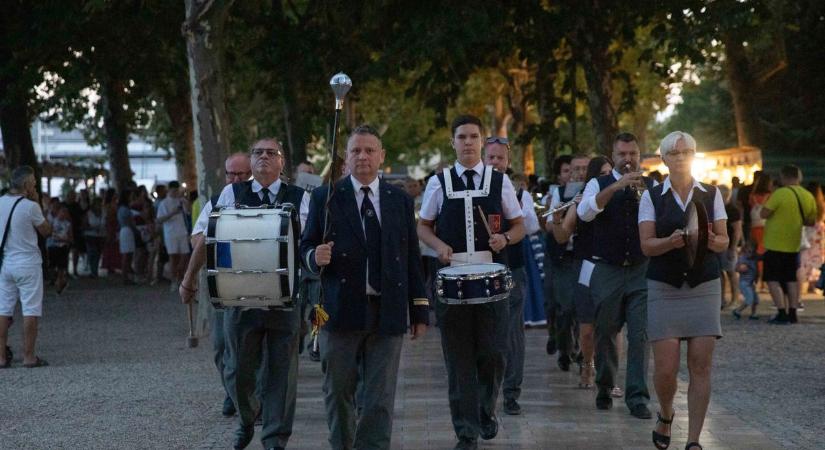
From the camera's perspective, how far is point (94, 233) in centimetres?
3350

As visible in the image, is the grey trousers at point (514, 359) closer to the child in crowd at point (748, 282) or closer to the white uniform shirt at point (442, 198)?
the white uniform shirt at point (442, 198)

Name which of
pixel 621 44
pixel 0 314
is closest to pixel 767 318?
pixel 621 44

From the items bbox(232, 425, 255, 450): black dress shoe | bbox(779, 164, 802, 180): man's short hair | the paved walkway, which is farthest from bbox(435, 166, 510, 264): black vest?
bbox(779, 164, 802, 180): man's short hair

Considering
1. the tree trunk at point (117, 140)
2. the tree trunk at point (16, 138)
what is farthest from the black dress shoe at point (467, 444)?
the tree trunk at point (117, 140)

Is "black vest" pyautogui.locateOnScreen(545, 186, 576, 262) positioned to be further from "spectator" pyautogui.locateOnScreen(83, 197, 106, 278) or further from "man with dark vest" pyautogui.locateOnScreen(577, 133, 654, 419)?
"spectator" pyautogui.locateOnScreen(83, 197, 106, 278)

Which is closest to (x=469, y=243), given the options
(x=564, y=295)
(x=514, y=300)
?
(x=514, y=300)

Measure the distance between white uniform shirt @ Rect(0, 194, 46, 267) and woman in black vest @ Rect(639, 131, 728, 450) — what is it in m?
7.66

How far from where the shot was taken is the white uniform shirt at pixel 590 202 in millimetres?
11305

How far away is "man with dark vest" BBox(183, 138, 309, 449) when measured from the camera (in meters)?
9.13

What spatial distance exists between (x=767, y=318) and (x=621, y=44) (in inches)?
305

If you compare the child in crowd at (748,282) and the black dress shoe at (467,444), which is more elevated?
the child in crowd at (748,282)

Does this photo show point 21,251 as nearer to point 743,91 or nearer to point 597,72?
point 597,72

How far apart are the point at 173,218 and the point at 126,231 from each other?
11.9 feet

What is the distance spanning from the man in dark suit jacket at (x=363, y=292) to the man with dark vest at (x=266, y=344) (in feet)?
3.11
